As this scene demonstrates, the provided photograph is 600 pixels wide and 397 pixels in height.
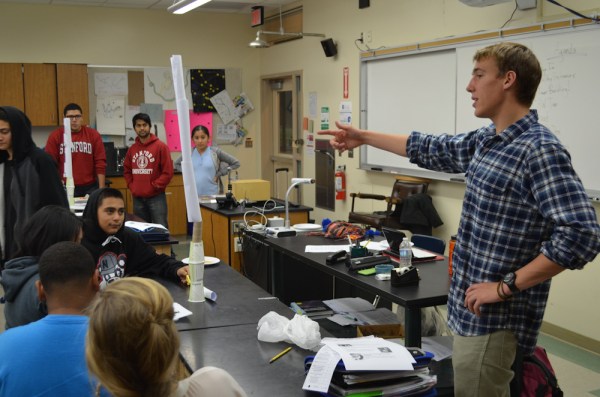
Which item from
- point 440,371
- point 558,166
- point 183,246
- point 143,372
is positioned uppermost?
point 558,166

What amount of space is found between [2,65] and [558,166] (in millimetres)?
7610

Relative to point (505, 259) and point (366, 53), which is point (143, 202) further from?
point (505, 259)

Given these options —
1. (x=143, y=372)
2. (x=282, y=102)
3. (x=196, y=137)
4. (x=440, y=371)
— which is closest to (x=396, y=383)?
(x=440, y=371)

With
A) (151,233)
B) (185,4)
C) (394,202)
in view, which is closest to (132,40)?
(185,4)

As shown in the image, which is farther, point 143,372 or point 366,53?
point 366,53

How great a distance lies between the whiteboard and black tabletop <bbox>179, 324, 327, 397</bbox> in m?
2.91

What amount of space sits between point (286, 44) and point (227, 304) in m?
6.30

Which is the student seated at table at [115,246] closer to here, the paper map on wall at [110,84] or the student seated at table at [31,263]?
the student seated at table at [31,263]

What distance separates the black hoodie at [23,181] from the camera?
3.30 meters

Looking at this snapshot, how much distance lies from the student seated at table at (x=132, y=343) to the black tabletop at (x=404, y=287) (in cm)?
162

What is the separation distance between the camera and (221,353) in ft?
7.39

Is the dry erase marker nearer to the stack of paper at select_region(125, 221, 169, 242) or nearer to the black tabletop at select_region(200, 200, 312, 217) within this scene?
the stack of paper at select_region(125, 221, 169, 242)

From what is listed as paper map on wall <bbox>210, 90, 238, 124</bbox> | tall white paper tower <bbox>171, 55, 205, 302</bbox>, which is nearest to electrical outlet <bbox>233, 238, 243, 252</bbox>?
tall white paper tower <bbox>171, 55, 205, 302</bbox>

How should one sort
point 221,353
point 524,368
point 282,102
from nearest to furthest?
point 524,368 < point 221,353 < point 282,102
